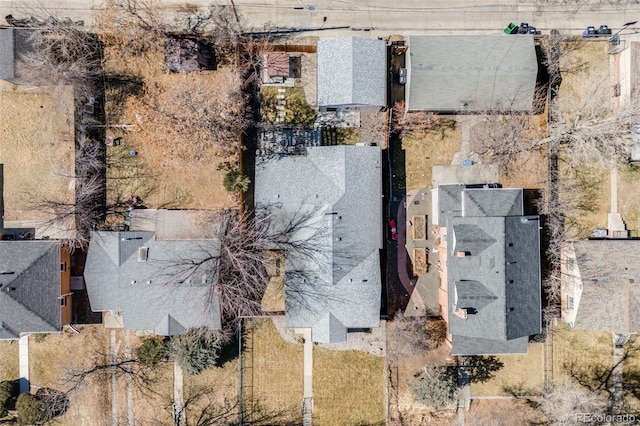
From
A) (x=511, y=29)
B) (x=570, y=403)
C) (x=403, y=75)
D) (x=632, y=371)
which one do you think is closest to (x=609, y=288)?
(x=632, y=371)

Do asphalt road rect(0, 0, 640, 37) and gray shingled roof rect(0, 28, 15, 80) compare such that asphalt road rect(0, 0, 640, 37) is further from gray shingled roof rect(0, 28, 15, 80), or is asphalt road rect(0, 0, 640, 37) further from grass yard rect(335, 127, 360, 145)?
grass yard rect(335, 127, 360, 145)

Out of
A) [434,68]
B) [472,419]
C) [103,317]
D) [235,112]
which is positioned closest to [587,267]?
[472,419]

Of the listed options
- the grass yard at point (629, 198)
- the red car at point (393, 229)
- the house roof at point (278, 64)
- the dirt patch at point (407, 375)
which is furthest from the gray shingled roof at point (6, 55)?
the grass yard at point (629, 198)

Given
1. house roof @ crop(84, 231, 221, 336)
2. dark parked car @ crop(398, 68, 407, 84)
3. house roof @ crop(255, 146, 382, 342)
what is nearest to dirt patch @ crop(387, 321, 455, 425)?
house roof @ crop(255, 146, 382, 342)

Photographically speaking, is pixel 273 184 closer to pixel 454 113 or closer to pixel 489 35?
pixel 454 113

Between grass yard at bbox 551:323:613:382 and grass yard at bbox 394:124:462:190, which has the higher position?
grass yard at bbox 394:124:462:190

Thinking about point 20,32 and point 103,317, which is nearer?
point 20,32
